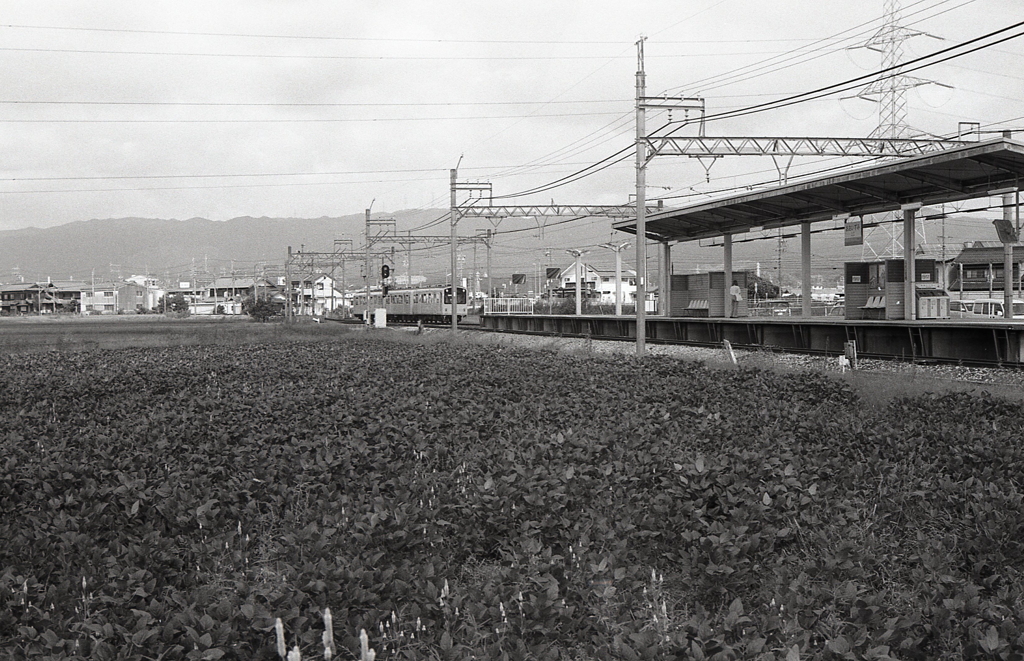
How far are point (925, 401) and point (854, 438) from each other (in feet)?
10.8

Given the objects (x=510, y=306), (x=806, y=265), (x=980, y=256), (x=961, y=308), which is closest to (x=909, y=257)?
(x=806, y=265)

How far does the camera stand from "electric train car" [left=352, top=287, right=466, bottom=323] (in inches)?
2936

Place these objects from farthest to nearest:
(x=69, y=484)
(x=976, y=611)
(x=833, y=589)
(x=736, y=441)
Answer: (x=736, y=441) → (x=69, y=484) → (x=833, y=589) → (x=976, y=611)

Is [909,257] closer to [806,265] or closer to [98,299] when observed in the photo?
[806,265]

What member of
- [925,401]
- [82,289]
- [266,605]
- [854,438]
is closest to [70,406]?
[266,605]

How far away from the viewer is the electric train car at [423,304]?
7456 cm

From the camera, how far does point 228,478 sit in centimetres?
841

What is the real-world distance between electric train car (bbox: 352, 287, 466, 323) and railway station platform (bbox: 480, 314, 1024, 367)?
30.3 metres

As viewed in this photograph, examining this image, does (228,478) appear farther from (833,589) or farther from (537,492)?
(833,589)

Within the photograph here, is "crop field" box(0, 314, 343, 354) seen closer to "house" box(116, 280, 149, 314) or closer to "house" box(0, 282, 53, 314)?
"house" box(0, 282, 53, 314)

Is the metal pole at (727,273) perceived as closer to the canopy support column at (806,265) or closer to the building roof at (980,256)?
the canopy support column at (806,265)

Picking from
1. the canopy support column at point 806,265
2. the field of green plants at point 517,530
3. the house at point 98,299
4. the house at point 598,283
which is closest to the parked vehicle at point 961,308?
the canopy support column at point 806,265

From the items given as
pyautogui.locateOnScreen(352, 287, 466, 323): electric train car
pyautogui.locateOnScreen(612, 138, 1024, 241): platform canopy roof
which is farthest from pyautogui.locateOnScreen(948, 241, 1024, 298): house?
pyautogui.locateOnScreen(352, 287, 466, 323): electric train car

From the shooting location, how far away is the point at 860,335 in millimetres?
27516
